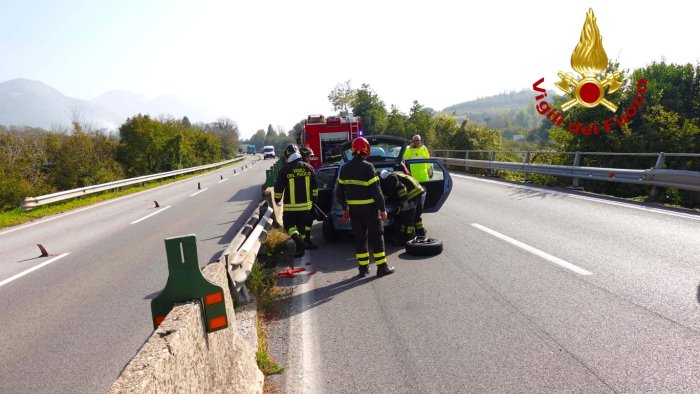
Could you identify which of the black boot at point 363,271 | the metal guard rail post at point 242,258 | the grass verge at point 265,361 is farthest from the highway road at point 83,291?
the black boot at point 363,271

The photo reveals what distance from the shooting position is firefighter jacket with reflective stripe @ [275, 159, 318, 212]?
749cm

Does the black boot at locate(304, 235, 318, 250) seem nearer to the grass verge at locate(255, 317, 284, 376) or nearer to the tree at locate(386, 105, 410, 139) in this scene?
the grass verge at locate(255, 317, 284, 376)

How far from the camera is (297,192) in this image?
295 inches

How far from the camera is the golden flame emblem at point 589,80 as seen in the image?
15.7 m

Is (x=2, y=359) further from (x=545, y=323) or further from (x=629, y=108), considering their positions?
(x=629, y=108)

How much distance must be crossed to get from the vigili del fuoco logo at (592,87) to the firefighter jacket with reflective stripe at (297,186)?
447 inches

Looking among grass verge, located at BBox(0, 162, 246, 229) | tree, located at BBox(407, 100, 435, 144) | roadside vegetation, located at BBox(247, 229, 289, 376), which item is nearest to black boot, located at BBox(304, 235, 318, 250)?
roadside vegetation, located at BBox(247, 229, 289, 376)

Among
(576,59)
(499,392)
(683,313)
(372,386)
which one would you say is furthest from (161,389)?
(576,59)

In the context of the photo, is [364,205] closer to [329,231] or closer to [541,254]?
[329,231]

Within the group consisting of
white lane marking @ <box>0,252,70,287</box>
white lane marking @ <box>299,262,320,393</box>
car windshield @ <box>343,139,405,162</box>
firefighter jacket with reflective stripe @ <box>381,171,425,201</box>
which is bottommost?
white lane marking @ <box>0,252,70,287</box>

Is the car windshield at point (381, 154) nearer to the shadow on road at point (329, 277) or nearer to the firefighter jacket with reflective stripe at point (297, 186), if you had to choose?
the firefighter jacket with reflective stripe at point (297, 186)

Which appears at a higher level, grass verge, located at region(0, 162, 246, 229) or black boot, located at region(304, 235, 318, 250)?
black boot, located at region(304, 235, 318, 250)

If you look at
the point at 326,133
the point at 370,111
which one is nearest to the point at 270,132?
the point at 370,111

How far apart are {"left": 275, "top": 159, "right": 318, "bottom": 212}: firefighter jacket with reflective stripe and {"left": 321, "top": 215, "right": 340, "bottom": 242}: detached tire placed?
749 mm
